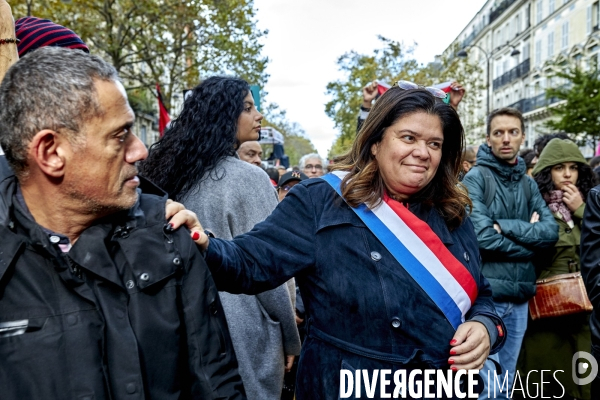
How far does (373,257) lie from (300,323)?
1911mm

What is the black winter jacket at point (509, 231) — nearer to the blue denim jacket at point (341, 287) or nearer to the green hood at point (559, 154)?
the green hood at point (559, 154)

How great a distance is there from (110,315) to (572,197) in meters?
4.61

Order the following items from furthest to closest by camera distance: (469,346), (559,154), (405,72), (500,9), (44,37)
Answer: (500,9) → (405,72) → (559,154) → (44,37) → (469,346)

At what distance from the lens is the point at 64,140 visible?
1646 mm

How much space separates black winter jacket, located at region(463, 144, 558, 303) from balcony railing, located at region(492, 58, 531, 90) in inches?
1914

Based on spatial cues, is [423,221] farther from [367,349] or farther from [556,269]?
[556,269]

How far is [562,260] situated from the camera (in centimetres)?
525

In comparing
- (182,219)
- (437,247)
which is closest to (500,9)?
(437,247)

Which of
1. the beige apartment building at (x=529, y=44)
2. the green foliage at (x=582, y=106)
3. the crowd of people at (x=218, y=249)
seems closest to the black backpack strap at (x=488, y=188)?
the crowd of people at (x=218, y=249)

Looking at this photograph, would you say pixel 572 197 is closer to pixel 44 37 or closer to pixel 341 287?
pixel 341 287

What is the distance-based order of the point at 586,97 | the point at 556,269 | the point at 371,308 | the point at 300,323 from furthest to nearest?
1. the point at 586,97
2. the point at 556,269
3. the point at 300,323
4. the point at 371,308

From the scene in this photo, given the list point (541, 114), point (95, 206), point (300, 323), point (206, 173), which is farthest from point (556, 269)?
point (541, 114)

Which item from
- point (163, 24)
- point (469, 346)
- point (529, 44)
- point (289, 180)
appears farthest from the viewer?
point (529, 44)

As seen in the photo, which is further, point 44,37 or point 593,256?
point 593,256
